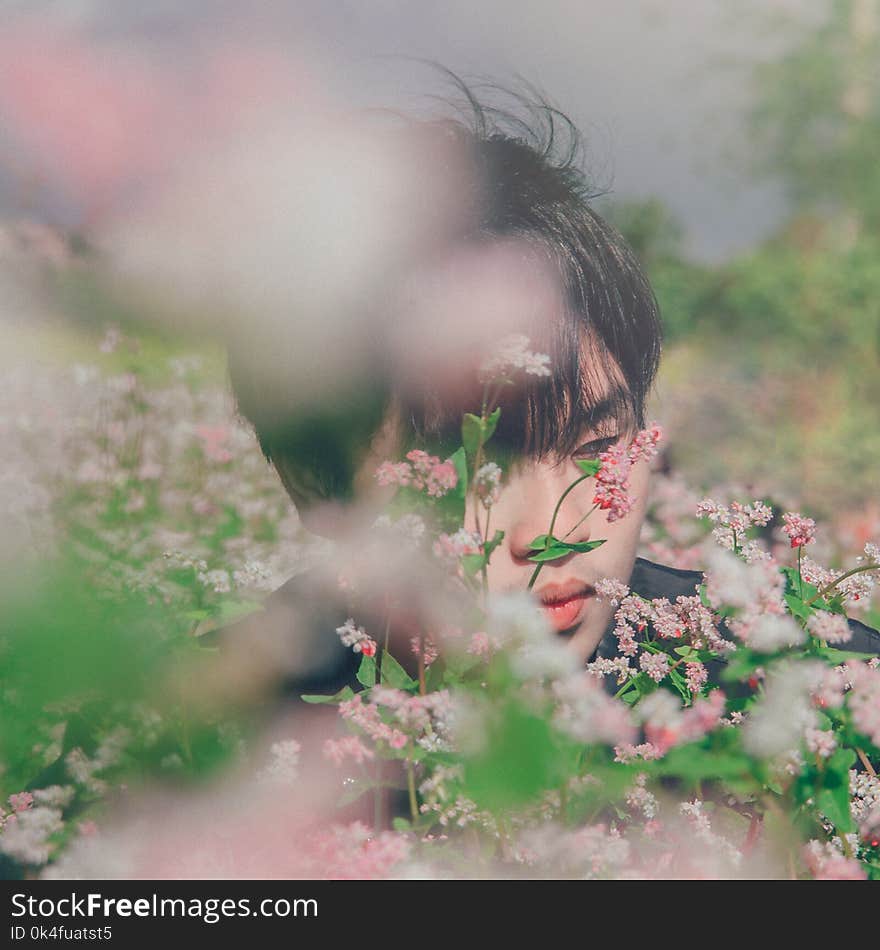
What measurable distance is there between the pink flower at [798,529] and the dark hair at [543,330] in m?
0.23

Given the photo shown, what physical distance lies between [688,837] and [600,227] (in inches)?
29.0

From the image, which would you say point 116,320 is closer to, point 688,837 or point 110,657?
point 110,657

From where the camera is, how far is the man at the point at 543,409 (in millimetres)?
777

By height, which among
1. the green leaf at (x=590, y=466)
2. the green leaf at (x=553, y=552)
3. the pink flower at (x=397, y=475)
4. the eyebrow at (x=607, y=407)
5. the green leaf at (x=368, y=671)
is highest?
the eyebrow at (x=607, y=407)

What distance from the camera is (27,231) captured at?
598mm

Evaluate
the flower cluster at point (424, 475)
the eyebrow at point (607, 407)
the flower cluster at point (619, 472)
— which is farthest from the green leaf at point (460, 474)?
the eyebrow at point (607, 407)

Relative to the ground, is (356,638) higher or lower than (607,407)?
lower

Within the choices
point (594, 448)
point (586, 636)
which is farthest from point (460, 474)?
point (586, 636)

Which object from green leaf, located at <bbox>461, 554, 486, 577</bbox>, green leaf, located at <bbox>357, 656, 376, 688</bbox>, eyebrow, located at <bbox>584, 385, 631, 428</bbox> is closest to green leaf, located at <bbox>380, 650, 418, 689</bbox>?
green leaf, located at <bbox>357, 656, 376, 688</bbox>

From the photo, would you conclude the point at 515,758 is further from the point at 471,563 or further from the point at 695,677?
the point at 695,677

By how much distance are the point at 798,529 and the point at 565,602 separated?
282 mm

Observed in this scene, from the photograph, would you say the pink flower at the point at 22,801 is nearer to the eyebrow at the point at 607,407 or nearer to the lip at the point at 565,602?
the lip at the point at 565,602

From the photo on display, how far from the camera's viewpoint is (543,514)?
0.76 m

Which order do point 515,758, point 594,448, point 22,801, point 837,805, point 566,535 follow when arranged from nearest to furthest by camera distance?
point 515,758 → point 837,805 → point 22,801 → point 566,535 → point 594,448
